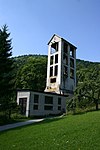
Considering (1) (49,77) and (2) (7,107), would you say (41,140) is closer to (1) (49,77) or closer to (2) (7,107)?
(2) (7,107)

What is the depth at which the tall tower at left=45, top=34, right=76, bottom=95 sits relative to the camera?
166 feet

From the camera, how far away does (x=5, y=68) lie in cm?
2725

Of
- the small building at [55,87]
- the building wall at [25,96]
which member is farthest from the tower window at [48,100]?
the building wall at [25,96]

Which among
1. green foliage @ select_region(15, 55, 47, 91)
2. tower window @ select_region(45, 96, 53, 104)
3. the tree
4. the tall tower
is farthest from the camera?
green foliage @ select_region(15, 55, 47, 91)

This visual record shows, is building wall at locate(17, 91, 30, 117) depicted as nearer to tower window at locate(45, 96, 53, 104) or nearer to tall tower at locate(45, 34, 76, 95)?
tower window at locate(45, 96, 53, 104)

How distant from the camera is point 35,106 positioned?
3816cm

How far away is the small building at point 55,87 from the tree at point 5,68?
337 inches

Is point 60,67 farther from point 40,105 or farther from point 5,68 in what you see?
point 5,68

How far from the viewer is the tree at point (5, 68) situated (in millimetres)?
26859

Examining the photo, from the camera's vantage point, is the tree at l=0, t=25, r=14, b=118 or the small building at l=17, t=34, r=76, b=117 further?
the small building at l=17, t=34, r=76, b=117

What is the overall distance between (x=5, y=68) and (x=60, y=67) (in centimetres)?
2527

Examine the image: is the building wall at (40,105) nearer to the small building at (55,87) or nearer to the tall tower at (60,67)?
the small building at (55,87)

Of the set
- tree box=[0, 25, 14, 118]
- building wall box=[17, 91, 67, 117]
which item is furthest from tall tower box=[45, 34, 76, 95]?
tree box=[0, 25, 14, 118]

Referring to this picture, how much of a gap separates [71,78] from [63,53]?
6.41m
